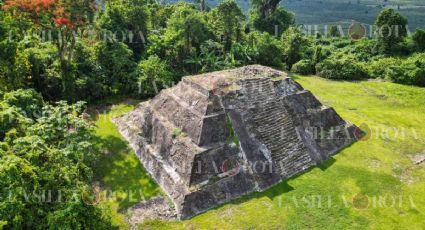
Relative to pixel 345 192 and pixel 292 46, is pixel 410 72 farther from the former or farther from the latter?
pixel 345 192

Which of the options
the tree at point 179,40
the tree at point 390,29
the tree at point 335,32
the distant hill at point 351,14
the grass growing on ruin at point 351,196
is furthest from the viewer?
the distant hill at point 351,14

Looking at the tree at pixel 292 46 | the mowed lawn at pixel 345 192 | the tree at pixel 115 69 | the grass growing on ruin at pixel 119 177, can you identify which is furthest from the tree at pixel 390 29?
the grass growing on ruin at pixel 119 177

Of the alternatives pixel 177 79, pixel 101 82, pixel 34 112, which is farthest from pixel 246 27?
pixel 34 112

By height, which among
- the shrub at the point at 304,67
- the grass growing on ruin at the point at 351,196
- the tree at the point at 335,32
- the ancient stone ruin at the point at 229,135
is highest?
the tree at the point at 335,32

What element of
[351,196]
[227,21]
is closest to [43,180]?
[351,196]

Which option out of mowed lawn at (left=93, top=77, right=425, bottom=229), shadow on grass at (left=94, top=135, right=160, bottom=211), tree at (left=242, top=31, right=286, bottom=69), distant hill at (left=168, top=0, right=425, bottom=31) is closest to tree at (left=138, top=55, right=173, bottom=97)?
mowed lawn at (left=93, top=77, right=425, bottom=229)

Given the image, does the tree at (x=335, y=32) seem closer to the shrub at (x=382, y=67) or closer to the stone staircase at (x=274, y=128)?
the shrub at (x=382, y=67)

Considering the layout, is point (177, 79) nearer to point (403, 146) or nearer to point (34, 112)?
point (34, 112)
